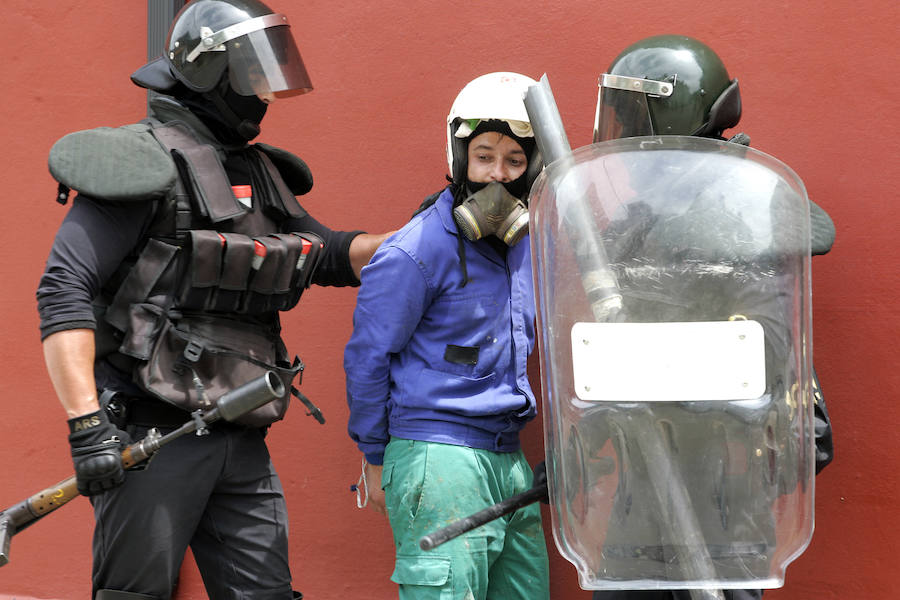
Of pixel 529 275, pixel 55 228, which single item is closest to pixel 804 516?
pixel 529 275

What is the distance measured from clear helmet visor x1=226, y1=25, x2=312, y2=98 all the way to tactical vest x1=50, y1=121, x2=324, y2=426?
0.68ft

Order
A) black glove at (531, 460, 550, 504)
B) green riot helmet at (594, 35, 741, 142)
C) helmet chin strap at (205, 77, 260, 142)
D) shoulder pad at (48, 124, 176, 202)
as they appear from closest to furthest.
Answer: black glove at (531, 460, 550, 504) < green riot helmet at (594, 35, 741, 142) < shoulder pad at (48, 124, 176, 202) < helmet chin strap at (205, 77, 260, 142)

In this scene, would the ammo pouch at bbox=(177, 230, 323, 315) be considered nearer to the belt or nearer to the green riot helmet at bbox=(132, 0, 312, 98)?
the belt

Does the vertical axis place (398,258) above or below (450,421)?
above

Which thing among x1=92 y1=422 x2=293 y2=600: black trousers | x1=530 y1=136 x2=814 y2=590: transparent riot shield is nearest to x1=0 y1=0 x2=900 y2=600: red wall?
x1=92 y1=422 x2=293 y2=600: black trousers

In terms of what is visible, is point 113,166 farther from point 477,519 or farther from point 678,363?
point 678,363

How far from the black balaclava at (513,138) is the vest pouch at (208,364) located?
0.73m

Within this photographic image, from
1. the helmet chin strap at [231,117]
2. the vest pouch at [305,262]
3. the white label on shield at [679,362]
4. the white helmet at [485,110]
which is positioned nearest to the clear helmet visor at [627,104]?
the white helmet at [485,110]

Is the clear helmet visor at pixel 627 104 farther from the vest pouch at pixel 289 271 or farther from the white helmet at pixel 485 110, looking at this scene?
the vest pouch at pixel 289 271

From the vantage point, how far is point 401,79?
3.52 meters

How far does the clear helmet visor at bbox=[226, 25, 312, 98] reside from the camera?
2.80 meters

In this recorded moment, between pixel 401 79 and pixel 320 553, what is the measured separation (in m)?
1.71

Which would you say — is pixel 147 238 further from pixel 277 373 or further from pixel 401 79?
pixel 401 79

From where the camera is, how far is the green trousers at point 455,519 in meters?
2.60
